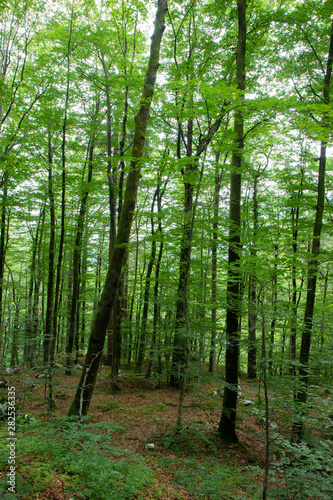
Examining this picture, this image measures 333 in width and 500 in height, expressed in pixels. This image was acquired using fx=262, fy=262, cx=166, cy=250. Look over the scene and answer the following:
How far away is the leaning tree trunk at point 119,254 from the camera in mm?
5012

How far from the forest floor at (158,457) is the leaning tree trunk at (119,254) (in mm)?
701

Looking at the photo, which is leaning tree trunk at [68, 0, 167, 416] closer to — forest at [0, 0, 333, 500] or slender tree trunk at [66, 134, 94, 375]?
forest at [0, 0, 333, 500]

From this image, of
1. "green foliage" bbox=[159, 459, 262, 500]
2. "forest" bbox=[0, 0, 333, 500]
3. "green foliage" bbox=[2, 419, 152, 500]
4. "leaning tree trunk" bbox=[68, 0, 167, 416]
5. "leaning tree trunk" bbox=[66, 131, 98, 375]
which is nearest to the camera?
"green foliage" bbox=[2, 419, 152, 500]

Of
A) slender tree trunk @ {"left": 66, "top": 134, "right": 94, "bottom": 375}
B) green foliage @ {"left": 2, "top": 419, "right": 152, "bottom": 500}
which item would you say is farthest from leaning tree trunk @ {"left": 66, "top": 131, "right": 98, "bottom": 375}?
green foliage @ {"left": 2, "top": 419, "right": 152, "bottom": 500}

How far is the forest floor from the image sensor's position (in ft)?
10.4

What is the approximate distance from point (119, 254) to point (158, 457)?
4047 mm

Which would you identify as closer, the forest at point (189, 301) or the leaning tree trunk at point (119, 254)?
the forest at point (189, 301)

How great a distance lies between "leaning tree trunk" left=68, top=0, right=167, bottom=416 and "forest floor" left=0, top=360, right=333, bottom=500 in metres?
0.70

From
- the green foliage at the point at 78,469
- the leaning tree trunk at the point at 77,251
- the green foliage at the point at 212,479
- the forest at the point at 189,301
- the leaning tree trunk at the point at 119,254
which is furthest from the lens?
the leaning tree trunk at the point at 77,251

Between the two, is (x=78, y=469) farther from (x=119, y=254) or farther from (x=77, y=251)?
(x=77, y=251)

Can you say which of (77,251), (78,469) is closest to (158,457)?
(78,469)

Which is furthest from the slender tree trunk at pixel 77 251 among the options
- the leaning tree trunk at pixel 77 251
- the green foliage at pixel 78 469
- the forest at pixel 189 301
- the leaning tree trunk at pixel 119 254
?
the green foliage at pixel 78 469

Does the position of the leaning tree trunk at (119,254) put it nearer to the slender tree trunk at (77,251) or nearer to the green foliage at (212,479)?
the green foliage at (212,479)

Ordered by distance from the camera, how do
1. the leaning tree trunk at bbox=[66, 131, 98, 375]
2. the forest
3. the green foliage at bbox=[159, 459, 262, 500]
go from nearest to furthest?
the forest → the green foliage at bbox=[159, 459, 262, 500] → the leaning tree trunk at bbox=[66, 131, 98, 375]
